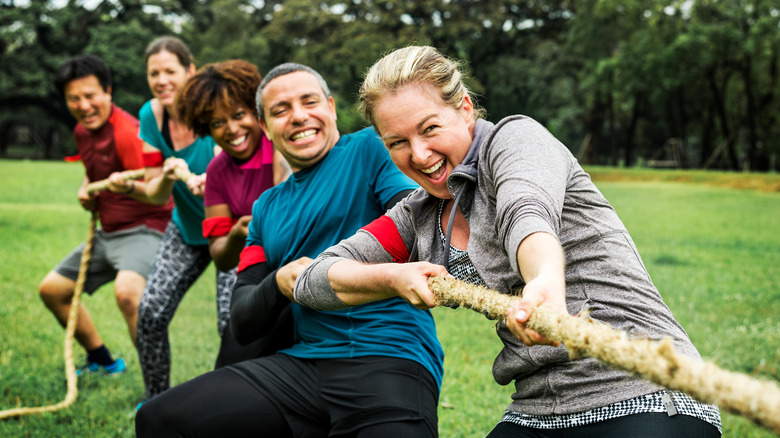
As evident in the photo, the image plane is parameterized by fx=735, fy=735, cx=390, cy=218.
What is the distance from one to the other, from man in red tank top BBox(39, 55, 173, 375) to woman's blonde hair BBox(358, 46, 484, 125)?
3572 mm

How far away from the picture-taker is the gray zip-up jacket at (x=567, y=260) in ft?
6.82

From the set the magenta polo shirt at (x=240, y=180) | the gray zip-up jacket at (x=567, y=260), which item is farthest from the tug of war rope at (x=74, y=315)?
the gray zip-up jacket at (x=567, y=260)

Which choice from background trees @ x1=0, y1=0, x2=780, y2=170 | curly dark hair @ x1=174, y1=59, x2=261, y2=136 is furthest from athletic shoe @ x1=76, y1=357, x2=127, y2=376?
background trees @ x1=0, y1=0, x2=780, y2=170

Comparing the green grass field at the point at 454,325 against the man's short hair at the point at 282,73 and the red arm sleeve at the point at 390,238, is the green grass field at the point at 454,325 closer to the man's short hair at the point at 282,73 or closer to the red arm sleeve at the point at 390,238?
the red arm sleeve at the point at 390,238

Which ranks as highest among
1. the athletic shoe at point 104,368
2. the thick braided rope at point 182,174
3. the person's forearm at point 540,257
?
the person's forearm at point 540,257

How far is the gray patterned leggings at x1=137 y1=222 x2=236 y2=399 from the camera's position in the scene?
4598 millimetres

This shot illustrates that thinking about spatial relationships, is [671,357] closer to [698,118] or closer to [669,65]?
[669,65]

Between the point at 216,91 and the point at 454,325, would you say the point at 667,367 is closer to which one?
the point at 216,91

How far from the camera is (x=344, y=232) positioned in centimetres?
312

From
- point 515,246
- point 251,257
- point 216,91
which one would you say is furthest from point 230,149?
point 515,246

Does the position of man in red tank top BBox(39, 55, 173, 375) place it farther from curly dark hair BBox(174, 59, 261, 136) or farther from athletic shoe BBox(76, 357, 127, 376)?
curly dark hair BBox(174, 59, 261, 136)

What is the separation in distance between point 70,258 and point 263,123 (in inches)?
109

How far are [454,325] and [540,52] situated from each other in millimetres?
31840

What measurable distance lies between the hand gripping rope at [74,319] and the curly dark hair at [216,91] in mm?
1218
